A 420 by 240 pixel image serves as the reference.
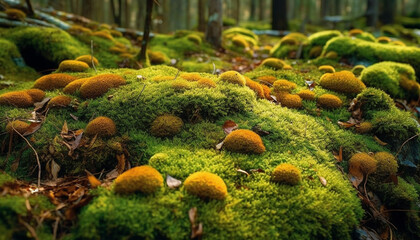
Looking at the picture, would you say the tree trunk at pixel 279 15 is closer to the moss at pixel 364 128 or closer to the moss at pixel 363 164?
the moss at pixel 364 128

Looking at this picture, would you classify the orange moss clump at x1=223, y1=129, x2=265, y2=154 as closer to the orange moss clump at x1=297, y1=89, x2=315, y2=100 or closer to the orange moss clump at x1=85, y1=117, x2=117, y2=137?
the orange moss clump at x1=85, y1=117, x2=117, y2=137

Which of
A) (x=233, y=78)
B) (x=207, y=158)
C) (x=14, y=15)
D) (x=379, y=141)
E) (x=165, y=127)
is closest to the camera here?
(x=207, y=158)

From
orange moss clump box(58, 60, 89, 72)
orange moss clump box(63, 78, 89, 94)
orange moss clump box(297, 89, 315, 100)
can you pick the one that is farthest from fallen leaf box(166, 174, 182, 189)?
orange moss clump box(58, 60, 89, 72)

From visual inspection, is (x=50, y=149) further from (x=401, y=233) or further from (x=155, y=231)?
(x=401, y=233)

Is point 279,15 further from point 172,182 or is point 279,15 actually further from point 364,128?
point 172,182

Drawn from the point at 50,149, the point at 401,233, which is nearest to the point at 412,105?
the point at 401,233

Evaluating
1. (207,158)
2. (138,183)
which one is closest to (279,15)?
→ (207,158)

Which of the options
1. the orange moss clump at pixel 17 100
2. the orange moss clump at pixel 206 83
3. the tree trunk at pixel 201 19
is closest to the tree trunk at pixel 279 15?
the tree trunk at pixel 201 19
